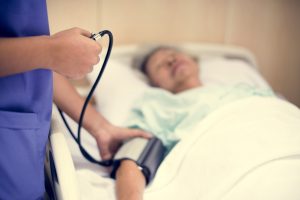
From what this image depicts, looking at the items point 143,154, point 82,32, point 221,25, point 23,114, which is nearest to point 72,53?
point 82,32

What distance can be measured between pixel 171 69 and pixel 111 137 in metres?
0.62

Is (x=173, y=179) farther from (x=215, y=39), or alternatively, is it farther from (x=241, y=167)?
(x=215, y=39)

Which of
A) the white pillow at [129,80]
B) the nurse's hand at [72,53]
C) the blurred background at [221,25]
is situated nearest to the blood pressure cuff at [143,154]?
the white pillow at [129,80]

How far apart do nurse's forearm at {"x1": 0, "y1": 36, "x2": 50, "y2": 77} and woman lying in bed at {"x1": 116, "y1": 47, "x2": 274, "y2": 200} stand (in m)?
0.51

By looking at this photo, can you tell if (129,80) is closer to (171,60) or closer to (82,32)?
(171,60)

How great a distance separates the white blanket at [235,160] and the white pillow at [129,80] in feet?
1.50

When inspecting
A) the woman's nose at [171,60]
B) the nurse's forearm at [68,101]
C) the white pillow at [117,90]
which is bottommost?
the white pillow at [117,90]

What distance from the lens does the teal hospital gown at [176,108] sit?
1430 mm

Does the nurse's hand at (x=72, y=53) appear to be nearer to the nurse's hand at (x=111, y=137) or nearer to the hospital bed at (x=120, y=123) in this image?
the hospital bed at (x=120, y=123)

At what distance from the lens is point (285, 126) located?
3.75 ft

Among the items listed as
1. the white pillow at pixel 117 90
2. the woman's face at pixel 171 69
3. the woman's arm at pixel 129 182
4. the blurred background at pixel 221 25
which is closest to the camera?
the woman's arm at pixel 129 182

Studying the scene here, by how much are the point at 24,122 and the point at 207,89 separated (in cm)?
94

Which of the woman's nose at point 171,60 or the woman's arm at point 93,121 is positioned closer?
the woman's arm at point 93,121

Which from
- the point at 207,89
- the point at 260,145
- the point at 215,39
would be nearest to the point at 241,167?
the point at 260,145
